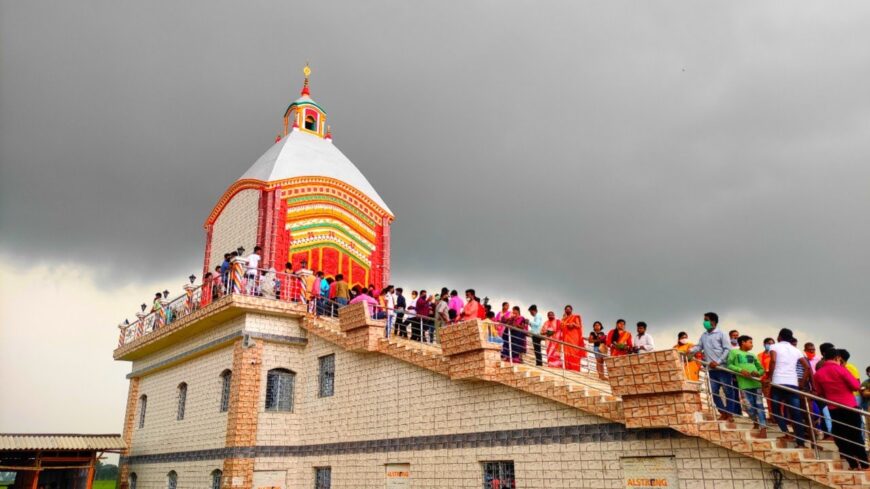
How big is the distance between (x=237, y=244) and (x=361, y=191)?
15.2ft

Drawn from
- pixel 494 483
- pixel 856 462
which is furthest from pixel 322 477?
pixel 856 462

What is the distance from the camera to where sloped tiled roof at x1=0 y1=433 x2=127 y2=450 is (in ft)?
59.7

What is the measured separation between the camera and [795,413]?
336 inches

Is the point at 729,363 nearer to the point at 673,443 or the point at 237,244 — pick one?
the point at 673,443

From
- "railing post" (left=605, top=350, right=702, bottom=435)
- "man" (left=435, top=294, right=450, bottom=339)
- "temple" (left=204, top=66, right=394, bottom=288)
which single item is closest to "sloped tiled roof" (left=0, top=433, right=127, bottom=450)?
"temple" (left=204, top=66, right=394, bottom=288)

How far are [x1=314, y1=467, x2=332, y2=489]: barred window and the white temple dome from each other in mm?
9584

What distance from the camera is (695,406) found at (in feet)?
29.3

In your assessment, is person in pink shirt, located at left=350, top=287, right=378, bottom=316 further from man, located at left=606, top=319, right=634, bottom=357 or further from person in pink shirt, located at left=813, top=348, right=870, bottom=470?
person in pink shirt, located at left=813, top=348, right=870, bottom=470

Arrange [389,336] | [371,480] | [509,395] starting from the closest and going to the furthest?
[509,395]
[371,480]
[389,336]

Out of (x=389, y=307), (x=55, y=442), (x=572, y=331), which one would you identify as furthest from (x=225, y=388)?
(x=572, y=331)

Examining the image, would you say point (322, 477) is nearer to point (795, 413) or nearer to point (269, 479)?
point (269, 479)

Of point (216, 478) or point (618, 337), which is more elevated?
point (618, 337)

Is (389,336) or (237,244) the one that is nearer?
(389,336)

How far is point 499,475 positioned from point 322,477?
226 inches
